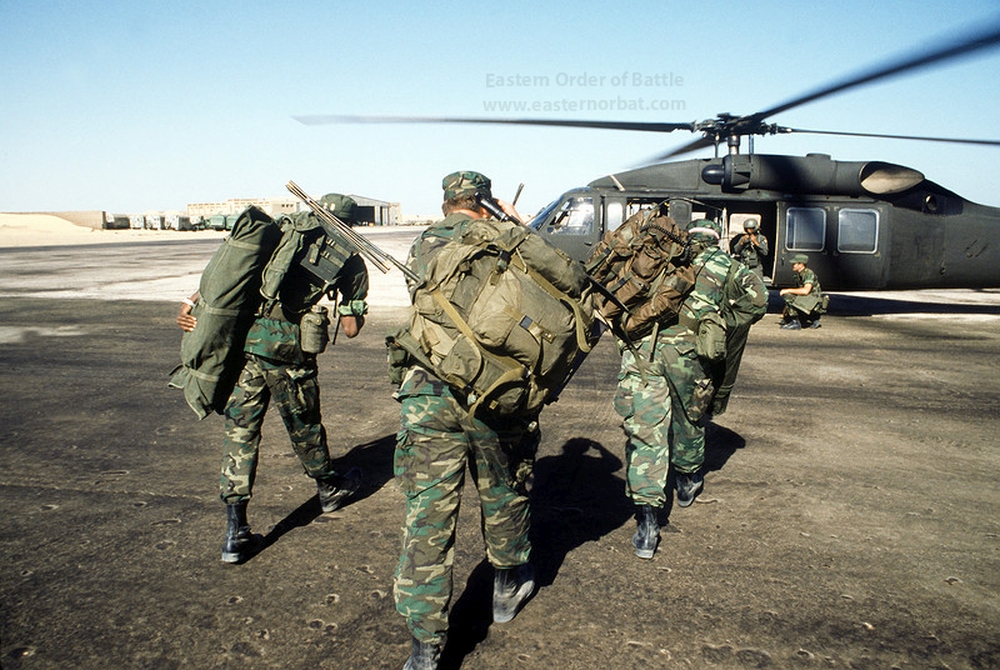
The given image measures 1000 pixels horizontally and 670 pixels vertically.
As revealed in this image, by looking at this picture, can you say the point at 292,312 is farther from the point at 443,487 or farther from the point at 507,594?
the point at 507,594

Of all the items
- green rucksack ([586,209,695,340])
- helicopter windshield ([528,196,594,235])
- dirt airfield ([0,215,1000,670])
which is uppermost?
helicopter windshield ([528,196,594,235])

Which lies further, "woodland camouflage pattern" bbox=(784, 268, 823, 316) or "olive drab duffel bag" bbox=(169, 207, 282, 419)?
"woodland camouflage pattern" bbox=(784, 268, 823, 316)

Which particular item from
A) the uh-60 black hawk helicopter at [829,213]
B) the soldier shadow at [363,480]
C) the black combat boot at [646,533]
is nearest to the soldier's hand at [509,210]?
the black combat boot at [646,533]

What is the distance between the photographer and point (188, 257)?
86.5ft

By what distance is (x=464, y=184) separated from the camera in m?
3.22

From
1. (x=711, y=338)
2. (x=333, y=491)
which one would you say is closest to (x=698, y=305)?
(x=711, y=338)

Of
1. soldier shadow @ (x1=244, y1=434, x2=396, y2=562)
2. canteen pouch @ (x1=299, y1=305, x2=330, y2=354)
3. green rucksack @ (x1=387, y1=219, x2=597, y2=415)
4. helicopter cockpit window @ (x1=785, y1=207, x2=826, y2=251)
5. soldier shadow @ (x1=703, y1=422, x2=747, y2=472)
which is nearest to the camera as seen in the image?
green rucksack @ (x1=387, y1=219, x2=597, y2=415)

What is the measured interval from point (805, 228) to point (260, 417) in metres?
11.4

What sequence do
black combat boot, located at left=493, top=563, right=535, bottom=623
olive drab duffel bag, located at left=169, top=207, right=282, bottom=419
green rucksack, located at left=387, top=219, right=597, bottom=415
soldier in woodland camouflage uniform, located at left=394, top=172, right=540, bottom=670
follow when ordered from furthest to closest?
olive drab duffel bag, located at left=169, top=207, right=282, bottom=419 → black combat boot, located at left=493, top=563, right=535, bottom=623 → soldier in woodland camouflage uniform, located at left=394, top=172, right=540, bottom=670 → green rucksack, located at left=387, top=219, right=597, bottom=415

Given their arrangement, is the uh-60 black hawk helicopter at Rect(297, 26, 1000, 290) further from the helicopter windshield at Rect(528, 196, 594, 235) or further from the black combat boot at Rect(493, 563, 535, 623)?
A: the black combat boot at Rect(493, 563, 535, 623)

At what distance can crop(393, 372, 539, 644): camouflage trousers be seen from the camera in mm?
2676

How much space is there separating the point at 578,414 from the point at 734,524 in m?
2.39

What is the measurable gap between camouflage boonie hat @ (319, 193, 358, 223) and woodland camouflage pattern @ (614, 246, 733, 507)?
1.90 m

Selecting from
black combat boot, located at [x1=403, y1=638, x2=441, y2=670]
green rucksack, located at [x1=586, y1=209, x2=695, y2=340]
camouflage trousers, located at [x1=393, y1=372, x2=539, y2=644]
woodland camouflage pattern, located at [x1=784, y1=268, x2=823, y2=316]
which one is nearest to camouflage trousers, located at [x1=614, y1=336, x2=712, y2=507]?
green rucksack, located at [x1=586, y1=209, x2=695, y2=340]
